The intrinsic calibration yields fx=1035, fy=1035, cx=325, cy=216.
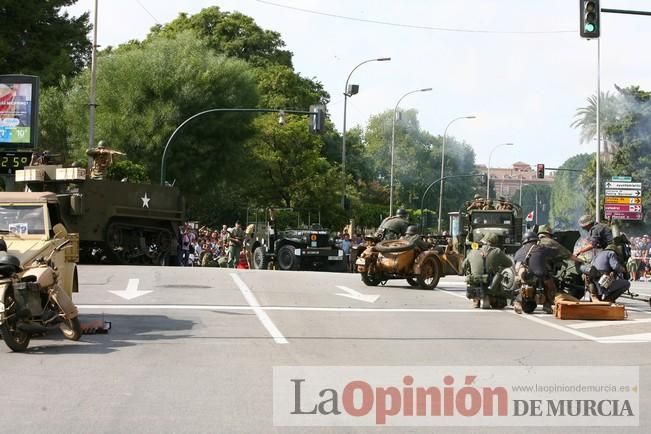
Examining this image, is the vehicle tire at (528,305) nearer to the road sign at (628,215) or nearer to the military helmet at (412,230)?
the military helmet at (412,230)

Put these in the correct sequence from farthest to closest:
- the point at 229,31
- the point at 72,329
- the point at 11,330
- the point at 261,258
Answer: the point at 229,31 < the point at 261,258 < the point at 72,329 < the point at 11,330

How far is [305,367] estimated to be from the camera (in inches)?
422

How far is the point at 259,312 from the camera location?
1638cm

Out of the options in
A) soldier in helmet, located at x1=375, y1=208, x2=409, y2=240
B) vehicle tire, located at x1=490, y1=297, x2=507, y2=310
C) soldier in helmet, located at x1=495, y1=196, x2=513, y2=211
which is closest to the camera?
vehicle tire, located at x1=490, y1=297, x2=507, y2=310

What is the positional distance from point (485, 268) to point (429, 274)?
409 centimetres

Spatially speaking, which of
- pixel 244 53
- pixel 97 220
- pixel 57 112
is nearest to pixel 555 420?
pixel 97 220

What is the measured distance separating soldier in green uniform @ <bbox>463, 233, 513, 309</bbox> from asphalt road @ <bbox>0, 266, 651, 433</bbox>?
1.27 feet

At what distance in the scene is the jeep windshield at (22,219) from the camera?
45.0ft

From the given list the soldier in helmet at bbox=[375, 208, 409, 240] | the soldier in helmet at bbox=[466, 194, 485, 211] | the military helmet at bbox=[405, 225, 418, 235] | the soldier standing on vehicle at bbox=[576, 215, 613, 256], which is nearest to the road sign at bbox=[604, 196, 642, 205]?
the soldier in helmet at bbox=[466, 194, 485, 211]

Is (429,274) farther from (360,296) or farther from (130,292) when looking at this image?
(130,292)

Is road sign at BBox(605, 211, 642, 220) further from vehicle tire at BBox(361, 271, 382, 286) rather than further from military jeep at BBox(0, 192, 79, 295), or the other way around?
military jeep at BBox(0, 192, 79, 295)

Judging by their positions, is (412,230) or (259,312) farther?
(412,230)

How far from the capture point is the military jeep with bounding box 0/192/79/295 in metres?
13.3

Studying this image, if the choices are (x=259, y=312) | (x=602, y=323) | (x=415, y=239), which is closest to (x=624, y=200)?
(x=415, y=239)
